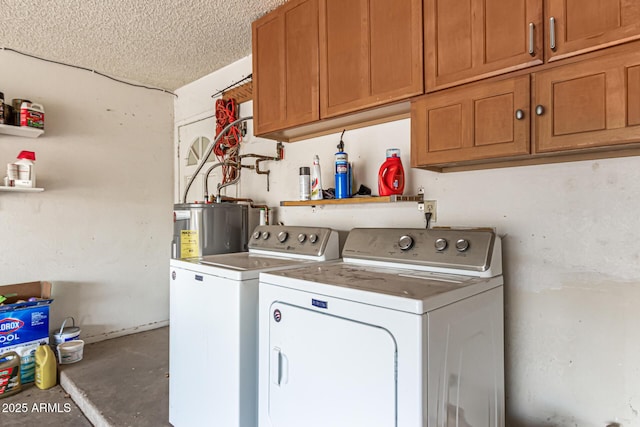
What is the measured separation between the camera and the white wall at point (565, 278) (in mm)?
1343

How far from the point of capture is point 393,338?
1.09 m

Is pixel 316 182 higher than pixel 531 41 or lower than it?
lower

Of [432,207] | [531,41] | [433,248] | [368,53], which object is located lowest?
[433,248]

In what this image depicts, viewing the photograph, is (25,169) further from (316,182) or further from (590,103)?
(590,103)

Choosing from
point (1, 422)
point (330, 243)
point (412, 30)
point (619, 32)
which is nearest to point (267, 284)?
point (330, 243)

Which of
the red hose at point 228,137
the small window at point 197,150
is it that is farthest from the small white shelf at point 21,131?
the red hose at point 228,137

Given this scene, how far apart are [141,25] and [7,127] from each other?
51.0 inches

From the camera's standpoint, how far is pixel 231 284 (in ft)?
5.24

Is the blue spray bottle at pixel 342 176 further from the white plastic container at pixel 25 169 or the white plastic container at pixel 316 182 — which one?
the white plastic container at pixel 25 169

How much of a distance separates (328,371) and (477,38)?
134 centimetres

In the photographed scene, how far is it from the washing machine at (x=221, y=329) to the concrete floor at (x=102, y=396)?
1.16 feet

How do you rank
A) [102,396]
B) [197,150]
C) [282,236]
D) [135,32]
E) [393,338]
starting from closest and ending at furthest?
[393,338]
[282,236]
[102,396]
[135,32]
[197,150]

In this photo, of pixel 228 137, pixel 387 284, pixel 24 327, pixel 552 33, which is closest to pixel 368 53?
pixel 552 33

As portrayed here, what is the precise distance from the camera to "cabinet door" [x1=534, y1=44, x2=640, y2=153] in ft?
3.56
